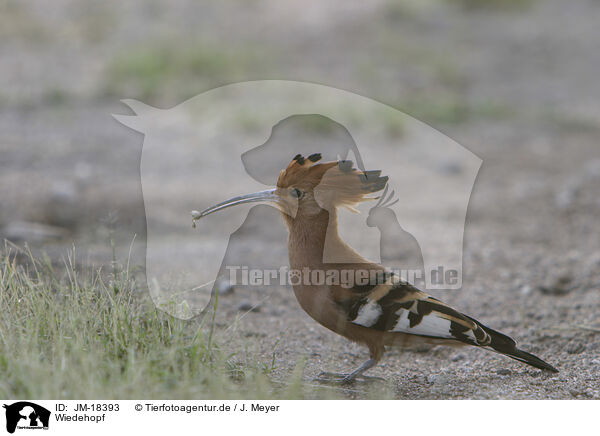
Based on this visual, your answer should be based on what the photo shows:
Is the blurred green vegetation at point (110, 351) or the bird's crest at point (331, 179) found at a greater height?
the bird's crest at point (331, 179)

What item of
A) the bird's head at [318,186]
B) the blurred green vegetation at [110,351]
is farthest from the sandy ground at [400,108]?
the bird's head at [318,186]

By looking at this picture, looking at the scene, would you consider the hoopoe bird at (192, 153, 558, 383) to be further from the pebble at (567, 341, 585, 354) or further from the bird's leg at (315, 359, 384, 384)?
the pebble at (567, 341, 585, 354)

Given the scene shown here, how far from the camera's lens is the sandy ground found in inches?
132

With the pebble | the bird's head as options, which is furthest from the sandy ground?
the bird's head

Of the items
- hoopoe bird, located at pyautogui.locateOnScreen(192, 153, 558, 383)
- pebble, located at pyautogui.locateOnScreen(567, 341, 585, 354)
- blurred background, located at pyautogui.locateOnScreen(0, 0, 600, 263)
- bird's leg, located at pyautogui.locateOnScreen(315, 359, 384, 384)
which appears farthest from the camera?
blurred background, located at pyautogui.locateOnScreen(0, 0, 600, 263)

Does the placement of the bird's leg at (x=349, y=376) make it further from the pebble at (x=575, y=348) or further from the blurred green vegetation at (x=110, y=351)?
the pebble at (x=575, y=348)

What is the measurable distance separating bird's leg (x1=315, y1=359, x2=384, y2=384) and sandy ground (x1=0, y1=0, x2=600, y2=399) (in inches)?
3.9

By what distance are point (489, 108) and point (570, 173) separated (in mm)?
2618

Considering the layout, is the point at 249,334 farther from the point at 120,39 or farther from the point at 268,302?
the point at 120,39

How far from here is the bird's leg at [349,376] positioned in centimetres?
277

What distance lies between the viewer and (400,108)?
880 centimetres

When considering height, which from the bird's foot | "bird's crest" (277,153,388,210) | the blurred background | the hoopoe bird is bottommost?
the bird's foot

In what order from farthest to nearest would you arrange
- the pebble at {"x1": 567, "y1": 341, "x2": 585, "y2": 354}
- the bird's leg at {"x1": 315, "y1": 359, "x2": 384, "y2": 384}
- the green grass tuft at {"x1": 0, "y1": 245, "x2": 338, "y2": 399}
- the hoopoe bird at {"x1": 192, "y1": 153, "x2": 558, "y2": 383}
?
the pebble at {"x1": 567, "y1": 341, "x2": 585, "y2": 354} → the bird's leg at {"x1": 315, "y1": 359, "x2": 384, "y2": 384} → the hoopoe bird at {"x1": 192, "y1": 153, "x2": 558, "y2": 383} → the green grass tuft at {"x1": 0, "y1": 245, "x2": 338, "y2": 399}

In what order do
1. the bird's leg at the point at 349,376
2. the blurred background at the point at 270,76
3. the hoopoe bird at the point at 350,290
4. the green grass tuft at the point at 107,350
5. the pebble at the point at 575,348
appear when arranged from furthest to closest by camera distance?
the blurred background at the point at 270,76 → the pebble at the point at 575,348 → the bird's leg at the point at 349,376 → the hoopoe bird at the point at 350,290 → the green grass tuft at the point at 107,350
